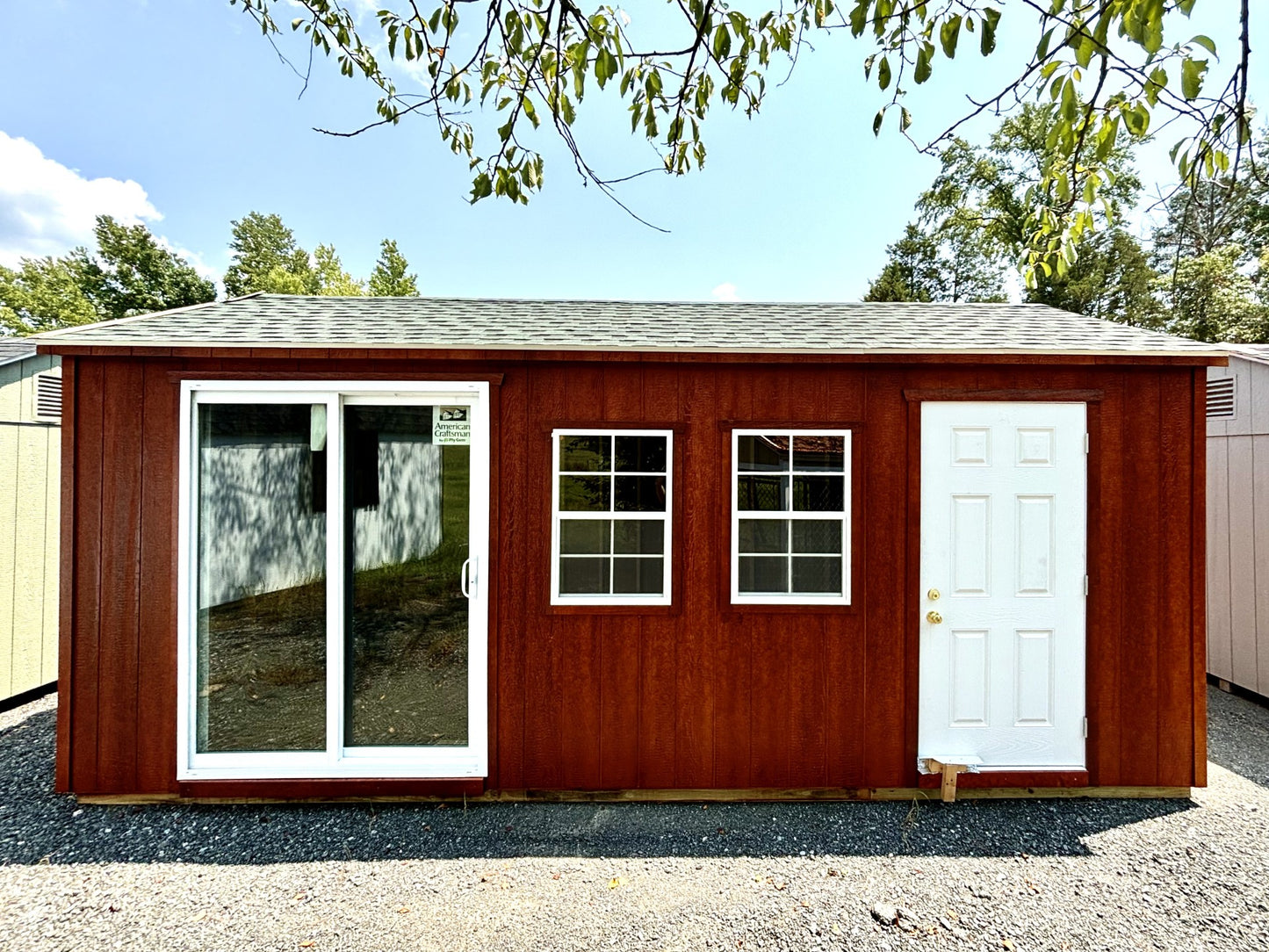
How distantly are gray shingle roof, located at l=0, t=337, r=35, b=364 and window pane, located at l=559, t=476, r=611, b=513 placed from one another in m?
4.53

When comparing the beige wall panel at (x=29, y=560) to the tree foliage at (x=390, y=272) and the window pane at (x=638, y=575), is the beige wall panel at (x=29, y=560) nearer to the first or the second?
the window pane at (x=638, y=575)

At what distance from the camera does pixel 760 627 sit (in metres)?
3.25

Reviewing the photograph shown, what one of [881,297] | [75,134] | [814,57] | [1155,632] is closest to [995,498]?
[1155,632]

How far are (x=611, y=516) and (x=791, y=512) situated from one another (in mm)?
1073

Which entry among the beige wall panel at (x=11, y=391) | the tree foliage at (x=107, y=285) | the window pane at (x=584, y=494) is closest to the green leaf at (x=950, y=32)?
the window pane at (x=584, y=494)

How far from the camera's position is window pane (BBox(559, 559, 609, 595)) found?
3.26 meters

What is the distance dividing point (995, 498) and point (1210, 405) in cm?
184

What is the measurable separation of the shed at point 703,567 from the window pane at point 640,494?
17 mm

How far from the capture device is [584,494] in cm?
325

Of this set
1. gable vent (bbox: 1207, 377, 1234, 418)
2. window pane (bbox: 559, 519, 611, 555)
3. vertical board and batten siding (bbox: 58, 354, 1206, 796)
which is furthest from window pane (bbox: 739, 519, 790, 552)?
gable vent (bbox: 1207, 377, 1234, 418)

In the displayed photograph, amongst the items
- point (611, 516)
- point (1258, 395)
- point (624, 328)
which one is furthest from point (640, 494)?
point (1258, 395)

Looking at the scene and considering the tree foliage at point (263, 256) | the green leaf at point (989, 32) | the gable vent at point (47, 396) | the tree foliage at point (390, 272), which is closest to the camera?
the green leaf at point (989, 32)

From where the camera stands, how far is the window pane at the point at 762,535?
3.27 meters

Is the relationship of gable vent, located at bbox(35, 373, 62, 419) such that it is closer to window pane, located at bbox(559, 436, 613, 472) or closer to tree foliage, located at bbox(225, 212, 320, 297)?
window pane, located at bbox(559, 436, 613, 472)
